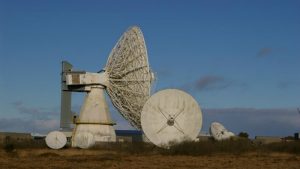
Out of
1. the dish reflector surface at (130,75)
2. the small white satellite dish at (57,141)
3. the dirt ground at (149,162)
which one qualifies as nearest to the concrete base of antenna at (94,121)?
the dish reflector surface at (130,75)

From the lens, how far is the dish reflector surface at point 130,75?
218ft

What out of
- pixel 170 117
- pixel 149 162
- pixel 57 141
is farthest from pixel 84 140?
pixel 149 162

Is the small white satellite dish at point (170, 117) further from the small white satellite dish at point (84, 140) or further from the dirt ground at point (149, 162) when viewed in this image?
the small white satellite dish at point (84, 140)

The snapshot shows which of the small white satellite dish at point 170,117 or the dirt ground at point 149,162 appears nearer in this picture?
the dirt ground at point 149,162

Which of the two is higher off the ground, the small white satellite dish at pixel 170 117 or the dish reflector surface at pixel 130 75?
the dish reflector surface at pixel 130 75

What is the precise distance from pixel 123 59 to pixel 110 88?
4302 millimetres

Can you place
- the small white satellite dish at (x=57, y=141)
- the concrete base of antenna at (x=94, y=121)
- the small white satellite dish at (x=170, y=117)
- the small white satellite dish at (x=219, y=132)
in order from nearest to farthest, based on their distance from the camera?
1. the small white satellite dish at (x=170, y=117)
2. the small white satellite dish at (x=57, y=141)
3. the concrete base of antenna at (x=94, y=121)
4. the small white satellite dish at (x=219, y=132)

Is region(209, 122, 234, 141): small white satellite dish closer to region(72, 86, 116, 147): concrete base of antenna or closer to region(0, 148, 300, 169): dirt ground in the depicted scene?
region(72, 86, 116, 147): concrete base of antenna

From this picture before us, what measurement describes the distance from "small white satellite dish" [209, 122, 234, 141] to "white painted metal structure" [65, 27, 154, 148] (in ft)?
50.0

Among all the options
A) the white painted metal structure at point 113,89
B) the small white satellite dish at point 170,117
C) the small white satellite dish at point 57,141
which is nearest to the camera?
the small white satellite dish at point 170,117

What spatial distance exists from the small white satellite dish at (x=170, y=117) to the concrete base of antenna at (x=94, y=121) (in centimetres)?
1341

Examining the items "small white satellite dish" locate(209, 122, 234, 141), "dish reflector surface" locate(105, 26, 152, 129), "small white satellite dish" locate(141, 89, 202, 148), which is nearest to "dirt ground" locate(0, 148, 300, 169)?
"small white satellite dish" locate(141, 89, 202, 148)

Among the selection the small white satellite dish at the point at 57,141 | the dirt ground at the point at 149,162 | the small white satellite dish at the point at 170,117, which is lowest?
the dirt ground at the point at 149,162

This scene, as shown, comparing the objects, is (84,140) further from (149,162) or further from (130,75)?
(149,162)
